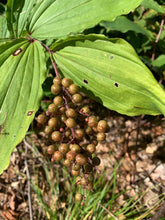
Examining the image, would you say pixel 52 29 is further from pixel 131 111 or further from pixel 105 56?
pixel 131 111

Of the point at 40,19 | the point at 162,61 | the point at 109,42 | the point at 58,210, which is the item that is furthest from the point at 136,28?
the point at 58,210

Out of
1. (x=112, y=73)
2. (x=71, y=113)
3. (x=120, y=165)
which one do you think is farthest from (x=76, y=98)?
(x=120, y=165)

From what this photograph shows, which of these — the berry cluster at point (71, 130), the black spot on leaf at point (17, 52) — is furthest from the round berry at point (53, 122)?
the black spot on leaf at point (17, 52)

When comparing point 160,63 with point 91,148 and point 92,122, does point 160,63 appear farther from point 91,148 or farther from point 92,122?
point 91,148

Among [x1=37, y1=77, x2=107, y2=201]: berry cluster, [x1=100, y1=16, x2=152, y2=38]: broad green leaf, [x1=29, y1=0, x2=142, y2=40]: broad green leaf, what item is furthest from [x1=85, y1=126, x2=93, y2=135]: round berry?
[x1=100, y1=16, x2=152, y2=38]: broad green leaf

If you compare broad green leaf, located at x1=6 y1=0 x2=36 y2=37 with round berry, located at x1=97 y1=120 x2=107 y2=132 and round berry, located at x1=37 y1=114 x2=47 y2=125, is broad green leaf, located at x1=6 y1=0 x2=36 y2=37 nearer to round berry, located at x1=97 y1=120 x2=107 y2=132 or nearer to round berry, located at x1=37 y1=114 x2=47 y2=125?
round berry, located at x1=37 y1=114 x2=47 y2=125

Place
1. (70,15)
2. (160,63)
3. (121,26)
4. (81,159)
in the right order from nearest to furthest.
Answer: (81,159) < (70,15) < (121,26) < (160,63)
